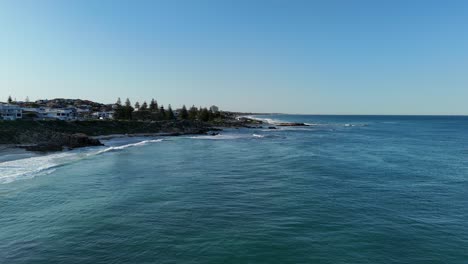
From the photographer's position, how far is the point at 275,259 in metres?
13.6

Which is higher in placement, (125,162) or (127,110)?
(127,110)

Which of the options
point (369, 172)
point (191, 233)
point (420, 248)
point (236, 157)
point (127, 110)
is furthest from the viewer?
point (127, 110)

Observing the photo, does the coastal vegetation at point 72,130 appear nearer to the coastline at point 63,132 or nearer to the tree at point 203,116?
the coastline at point 63,132

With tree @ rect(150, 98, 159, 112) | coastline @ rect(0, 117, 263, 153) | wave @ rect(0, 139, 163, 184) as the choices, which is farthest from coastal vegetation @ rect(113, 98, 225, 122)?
wave @ rect(0, 139, 163, 184)

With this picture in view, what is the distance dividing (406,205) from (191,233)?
1499 cm

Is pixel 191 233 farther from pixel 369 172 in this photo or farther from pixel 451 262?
pixel 369 172

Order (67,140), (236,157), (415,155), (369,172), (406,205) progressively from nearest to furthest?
(406,205)
(369,172)
(236,157)
(415,155)
(67,140)

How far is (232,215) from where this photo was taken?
1925 centimetres

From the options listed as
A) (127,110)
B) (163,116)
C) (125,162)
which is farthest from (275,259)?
(163,116)

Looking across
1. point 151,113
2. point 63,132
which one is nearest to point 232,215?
point 63,132

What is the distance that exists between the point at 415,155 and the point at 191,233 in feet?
146

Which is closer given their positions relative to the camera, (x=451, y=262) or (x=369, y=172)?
(x=451, y=262)

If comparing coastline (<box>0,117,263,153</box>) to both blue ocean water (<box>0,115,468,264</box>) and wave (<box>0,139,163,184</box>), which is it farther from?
blue ocean water (<box>0,115,468,264</box>)

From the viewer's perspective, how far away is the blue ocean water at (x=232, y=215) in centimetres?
1424
